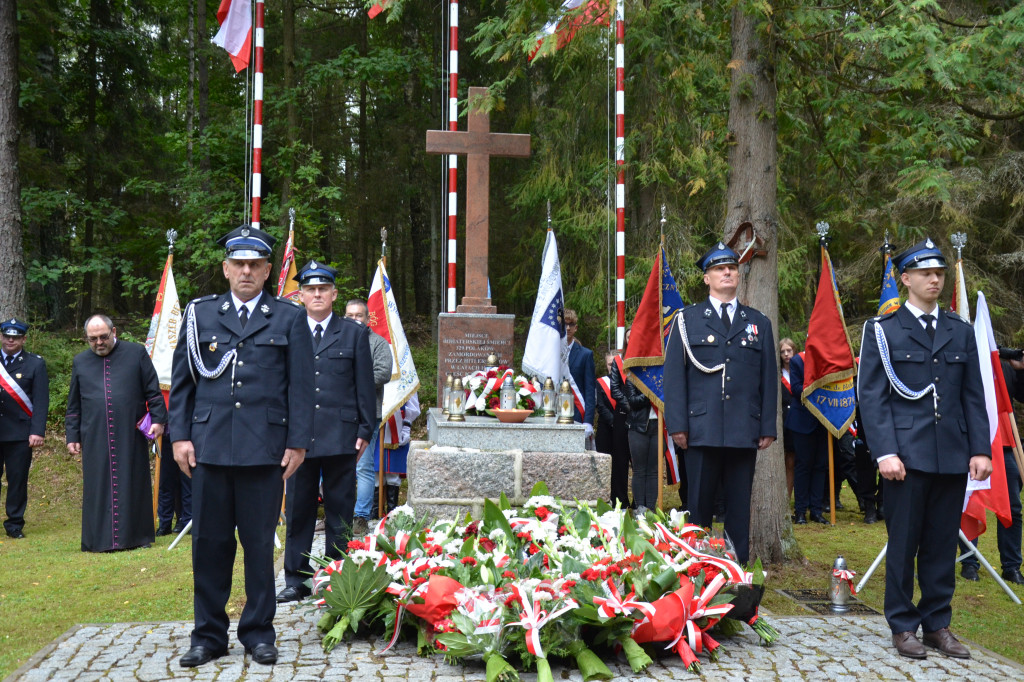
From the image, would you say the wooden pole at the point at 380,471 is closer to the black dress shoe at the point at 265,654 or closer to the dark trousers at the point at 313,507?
the dark trousers at the point at 313,507

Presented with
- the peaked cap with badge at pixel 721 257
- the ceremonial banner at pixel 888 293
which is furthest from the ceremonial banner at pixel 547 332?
the ceremonial banner at pixel 888 293

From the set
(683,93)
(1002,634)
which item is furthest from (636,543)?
(683,93)

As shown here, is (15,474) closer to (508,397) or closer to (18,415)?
(18,415)

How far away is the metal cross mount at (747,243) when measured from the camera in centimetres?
724

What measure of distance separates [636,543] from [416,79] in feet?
53.4

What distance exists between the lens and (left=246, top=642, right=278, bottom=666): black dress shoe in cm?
439

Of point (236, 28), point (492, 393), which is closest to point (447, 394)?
point (492, 393)

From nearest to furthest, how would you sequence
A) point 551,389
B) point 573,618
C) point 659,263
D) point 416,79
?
point 573,618
point 551,389
point 659,263
point 416,79

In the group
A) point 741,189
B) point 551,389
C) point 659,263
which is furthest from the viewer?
point 659,263

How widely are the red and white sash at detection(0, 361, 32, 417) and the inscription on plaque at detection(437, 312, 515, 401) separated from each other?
4.11 m

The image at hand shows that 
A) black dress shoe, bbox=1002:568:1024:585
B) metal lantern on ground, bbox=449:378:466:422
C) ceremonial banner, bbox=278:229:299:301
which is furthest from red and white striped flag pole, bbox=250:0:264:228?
black dress shoe, bbox=1002:568:1024:585

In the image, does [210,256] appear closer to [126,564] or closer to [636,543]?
[126,564]

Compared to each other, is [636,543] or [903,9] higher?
[903,9]

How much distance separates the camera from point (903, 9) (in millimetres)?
5816
